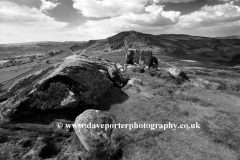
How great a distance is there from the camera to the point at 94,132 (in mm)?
9430

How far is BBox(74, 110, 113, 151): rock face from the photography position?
9077 mm

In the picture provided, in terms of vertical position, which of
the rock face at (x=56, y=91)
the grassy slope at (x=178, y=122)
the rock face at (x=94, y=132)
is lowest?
the grassy slope at (x=178, y=122)

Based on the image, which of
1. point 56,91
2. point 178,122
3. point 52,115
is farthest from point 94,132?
point 178,122

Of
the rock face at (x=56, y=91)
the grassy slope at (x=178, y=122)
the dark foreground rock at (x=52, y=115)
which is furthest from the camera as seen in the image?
the rock face at (x=56, y=91)

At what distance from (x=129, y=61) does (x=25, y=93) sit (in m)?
33.5

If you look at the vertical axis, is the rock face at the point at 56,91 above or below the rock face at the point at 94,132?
above

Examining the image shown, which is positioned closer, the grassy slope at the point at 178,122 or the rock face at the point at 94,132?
the rock face at the point at 94,132

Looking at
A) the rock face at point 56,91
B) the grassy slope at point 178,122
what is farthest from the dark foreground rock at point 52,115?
the grassy slope at point 178,122

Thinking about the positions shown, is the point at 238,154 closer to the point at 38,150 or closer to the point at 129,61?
the point at 38,150

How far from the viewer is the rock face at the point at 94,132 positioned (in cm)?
908

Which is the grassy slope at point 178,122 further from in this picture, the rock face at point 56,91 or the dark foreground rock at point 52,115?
the rock face at point 56,91

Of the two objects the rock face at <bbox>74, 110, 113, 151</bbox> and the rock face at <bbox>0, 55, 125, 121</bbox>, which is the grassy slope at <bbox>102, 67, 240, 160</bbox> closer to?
the rock face at <bbox>74, 110, 113, 151</bbox>

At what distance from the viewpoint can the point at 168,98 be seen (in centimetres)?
1755

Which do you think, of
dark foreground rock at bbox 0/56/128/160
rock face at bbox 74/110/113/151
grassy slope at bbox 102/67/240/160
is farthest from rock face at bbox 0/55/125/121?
grassy slope at bbox 102/67/240/160
